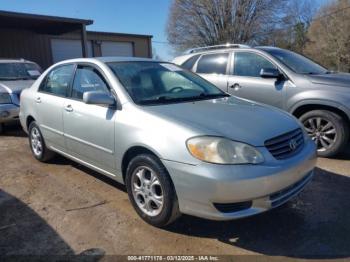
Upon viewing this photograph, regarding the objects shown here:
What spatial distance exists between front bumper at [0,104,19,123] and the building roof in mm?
7723

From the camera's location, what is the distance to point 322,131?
5004 mm

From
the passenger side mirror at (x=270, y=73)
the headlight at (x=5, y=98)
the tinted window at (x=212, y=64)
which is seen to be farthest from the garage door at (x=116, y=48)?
the passenger side mirror at (x=270, y=73)

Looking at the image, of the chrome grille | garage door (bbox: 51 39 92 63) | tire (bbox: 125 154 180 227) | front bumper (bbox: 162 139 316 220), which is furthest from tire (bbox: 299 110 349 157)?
garage door (bbox: 51 39 92 63)

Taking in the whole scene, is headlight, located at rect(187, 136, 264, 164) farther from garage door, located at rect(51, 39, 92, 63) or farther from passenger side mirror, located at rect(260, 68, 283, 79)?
garage door, located at rect(51, 39, 92, 63)

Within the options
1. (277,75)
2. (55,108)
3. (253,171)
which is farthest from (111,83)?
(277,75)

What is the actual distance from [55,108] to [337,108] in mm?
3946

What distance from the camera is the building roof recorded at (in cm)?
1348

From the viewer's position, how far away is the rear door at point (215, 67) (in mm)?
6055

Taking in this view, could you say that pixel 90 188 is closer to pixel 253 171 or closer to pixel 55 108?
pixel 55 108

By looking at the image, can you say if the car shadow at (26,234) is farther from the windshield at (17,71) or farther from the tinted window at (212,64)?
the windshield at (17,71)

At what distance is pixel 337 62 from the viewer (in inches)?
1246

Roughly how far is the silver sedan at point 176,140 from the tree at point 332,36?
30.3 m

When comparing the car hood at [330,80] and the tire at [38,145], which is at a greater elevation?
the car hood at [330,80]

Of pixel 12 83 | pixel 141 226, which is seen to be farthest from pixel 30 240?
pixel 12 83
